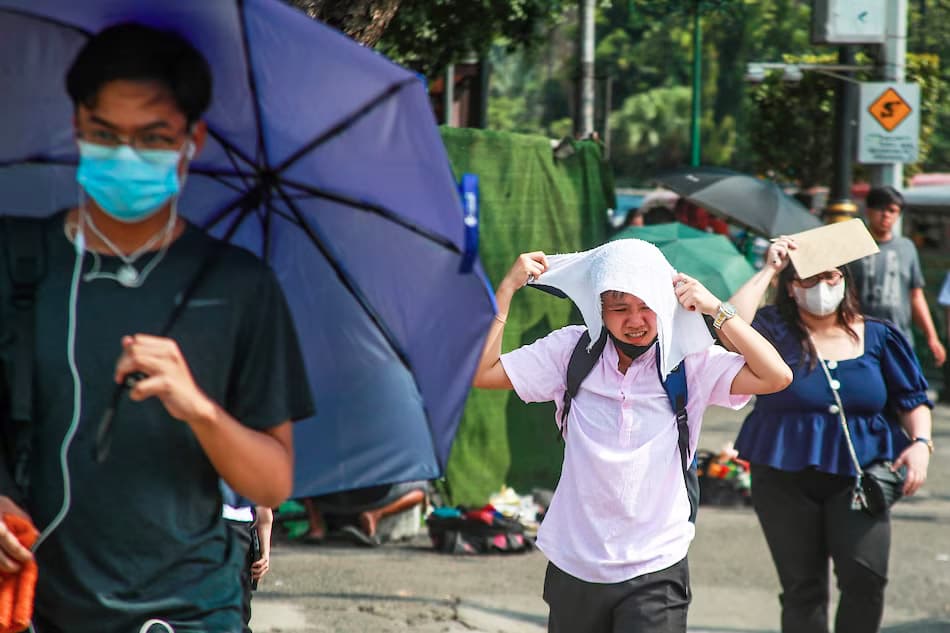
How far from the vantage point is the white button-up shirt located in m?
4.23

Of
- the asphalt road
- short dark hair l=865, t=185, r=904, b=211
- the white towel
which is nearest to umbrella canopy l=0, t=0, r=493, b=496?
the white towel

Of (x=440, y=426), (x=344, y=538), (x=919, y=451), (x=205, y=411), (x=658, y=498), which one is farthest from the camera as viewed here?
(x=344, y=538)

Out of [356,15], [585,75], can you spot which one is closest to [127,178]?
[356,15]

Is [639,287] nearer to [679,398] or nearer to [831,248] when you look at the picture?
[679,398]

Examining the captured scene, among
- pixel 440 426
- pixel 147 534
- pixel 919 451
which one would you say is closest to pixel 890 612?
pixel 919 451

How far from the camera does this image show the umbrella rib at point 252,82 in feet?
8.64

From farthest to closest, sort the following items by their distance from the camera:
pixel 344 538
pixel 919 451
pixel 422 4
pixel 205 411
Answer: pixel 422 4 → pixel 344 538 → pixel 919 451 → pixel 205 411

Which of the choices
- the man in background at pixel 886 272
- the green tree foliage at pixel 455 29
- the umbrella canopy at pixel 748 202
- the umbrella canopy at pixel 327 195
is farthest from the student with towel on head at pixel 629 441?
the green tree foliage at pixel 455 29

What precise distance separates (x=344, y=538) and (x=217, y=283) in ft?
21.0

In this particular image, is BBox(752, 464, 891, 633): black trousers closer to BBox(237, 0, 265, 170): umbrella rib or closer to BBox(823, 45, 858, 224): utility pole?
BBox(237, 0, 265, 170): umbrella rib

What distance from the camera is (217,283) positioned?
2.56m

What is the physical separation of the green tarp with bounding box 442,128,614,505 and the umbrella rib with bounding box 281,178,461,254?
6.30 m

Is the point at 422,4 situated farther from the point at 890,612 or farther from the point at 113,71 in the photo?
the point at 113,71

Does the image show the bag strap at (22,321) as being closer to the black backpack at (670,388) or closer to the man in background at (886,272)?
the black backpack at (670,388)
